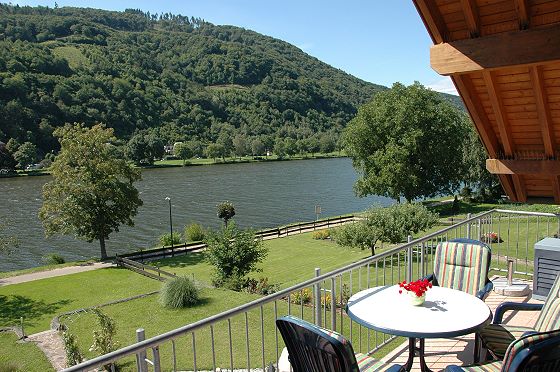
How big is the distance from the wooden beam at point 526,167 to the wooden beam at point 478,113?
0.54 feet

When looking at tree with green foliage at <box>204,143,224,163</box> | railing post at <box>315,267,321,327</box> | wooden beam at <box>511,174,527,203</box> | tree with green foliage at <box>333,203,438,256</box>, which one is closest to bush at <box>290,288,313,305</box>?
tree with green foliage at <box>333,203,438,256</box>

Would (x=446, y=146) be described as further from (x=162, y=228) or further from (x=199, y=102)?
(x=199, y=102)

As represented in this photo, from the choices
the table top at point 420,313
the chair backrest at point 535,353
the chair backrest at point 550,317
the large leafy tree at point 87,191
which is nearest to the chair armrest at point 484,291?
the table top at point 420,313


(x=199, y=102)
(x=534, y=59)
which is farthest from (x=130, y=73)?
(x=534, y=59)

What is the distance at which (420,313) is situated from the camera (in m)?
3.20

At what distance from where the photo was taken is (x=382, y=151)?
1195 inches

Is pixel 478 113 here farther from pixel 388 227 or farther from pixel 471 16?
pixel 388 227

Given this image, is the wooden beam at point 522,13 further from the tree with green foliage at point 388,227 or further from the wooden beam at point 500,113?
the tree with green foliage at point 388,227

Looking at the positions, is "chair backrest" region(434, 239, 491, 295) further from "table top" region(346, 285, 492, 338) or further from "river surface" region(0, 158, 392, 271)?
"river surface" region(0, 158, 392, 271)

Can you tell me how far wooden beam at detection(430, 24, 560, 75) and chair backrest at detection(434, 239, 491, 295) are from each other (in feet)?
6.19

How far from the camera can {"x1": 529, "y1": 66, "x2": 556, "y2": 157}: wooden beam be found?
519cm

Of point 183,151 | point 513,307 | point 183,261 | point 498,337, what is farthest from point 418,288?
point 183,151

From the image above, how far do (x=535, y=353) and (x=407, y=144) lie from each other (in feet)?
92.6

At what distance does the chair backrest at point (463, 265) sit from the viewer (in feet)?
14.3
